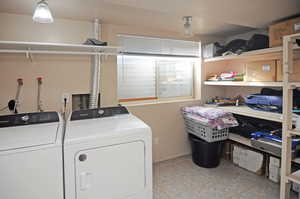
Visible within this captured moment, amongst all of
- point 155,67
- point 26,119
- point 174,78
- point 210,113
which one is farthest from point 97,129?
point 174,78

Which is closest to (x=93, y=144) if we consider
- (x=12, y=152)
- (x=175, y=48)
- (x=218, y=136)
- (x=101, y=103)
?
(x=12, y=152)

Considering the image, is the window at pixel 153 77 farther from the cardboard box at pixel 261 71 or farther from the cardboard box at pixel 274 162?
the cardboard box at pixel 274 162

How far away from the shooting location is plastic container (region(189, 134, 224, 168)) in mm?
2645

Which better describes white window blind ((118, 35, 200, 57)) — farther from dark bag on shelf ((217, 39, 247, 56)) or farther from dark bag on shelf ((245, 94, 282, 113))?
dark bag on shelf ((245, 94, 282, 113))

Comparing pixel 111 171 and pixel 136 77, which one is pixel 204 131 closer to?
pixel 136 77

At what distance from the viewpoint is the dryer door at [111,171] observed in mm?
1308

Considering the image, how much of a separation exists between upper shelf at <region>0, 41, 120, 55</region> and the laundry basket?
147cm

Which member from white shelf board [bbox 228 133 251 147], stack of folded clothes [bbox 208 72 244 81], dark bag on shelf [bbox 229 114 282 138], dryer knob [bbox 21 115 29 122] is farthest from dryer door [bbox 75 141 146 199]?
→ stack of folded clothes [bbox 208 72 244 81]

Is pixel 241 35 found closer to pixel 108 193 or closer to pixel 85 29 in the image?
pixel 85 29

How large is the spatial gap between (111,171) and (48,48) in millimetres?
1520

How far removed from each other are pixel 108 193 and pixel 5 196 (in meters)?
0.63

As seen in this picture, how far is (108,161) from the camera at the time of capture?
4.50 feet

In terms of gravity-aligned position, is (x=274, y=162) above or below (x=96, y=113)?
below

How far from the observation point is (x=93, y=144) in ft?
4.36
